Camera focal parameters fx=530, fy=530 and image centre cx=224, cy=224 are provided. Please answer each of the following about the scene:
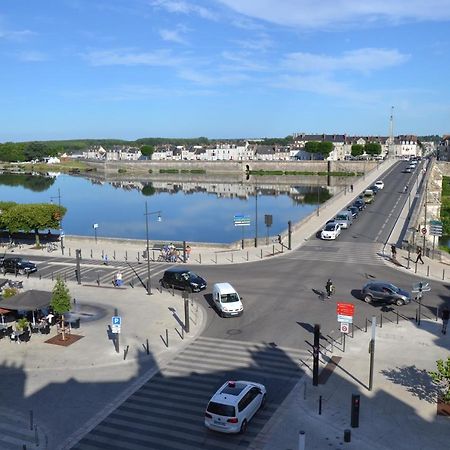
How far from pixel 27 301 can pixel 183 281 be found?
378 inches

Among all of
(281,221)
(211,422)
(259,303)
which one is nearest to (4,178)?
(281,221)

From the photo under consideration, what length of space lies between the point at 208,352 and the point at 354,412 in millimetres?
7805

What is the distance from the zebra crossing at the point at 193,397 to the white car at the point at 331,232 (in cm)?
2409

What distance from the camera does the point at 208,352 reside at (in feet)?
73.2

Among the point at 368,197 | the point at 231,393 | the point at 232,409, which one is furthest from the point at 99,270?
the point at 368,197

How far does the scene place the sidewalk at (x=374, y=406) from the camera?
15.4 m

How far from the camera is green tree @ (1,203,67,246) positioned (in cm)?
4572

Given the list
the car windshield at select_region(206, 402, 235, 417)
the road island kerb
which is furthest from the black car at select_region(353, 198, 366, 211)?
the car windshield at select_region(206, 402, 235, 417)

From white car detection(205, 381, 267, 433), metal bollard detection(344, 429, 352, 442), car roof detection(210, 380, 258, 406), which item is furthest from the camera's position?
car roof detection(210, 380, 258, 406)

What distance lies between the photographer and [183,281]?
31.8 metres

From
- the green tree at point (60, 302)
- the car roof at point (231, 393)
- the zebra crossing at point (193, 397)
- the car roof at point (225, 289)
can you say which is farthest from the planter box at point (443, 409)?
the green tree at point (60, 302)

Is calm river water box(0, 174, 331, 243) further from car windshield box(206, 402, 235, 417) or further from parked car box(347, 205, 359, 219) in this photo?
car windshield box(206, 402, 235, 417)

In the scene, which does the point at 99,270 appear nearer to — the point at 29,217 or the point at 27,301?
the point at 29,217

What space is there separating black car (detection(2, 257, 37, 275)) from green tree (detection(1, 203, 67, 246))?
8.84 metres
